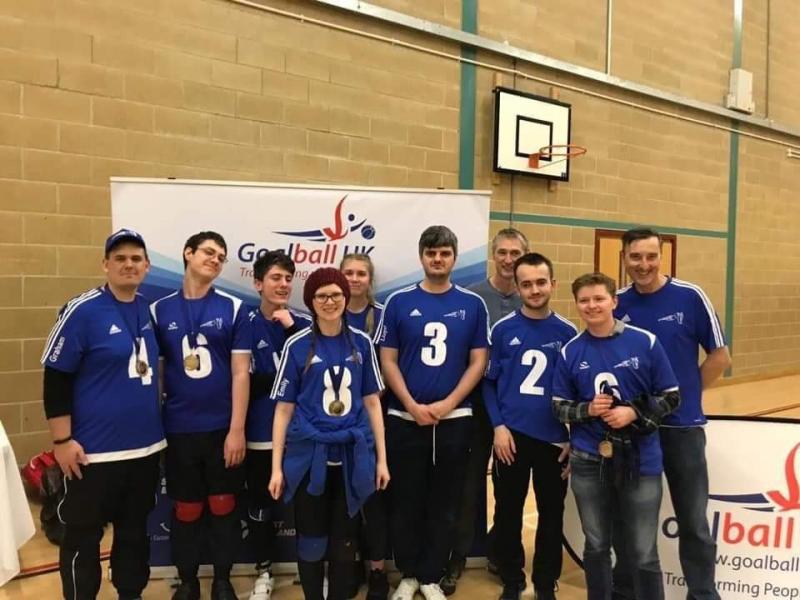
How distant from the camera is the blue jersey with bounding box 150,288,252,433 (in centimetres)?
262

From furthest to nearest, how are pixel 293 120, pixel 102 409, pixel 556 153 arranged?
pixel 556 153
pixel 293 120
pixel 102 409

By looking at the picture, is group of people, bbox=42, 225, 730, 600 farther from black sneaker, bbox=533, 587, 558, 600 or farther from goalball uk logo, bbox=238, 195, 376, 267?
goalball uk logo, bbox=238, 195, 376, 267

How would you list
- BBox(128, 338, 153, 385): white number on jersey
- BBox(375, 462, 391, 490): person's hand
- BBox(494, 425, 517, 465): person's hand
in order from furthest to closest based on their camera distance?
BBox(494, 425, 517, 465): person's hand < BBox(375, 462, 391, 490): person's hand < BBox(128, 338, 153, 385): white number on jersey

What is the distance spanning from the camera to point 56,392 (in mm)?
2330

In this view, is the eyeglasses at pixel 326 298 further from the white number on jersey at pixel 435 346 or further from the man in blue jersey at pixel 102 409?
the man in blue jersey at pixel 102 409

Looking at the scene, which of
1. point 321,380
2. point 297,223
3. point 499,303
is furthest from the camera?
point 297,223

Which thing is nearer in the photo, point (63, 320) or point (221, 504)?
point (63, 320)

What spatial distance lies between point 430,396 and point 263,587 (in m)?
1.15

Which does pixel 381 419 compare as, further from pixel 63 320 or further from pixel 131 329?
pixel 63 320

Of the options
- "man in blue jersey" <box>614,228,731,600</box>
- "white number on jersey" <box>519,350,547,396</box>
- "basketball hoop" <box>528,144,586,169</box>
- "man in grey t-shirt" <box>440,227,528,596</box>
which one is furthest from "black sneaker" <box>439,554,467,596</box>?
"basketball hoop" <box>528,144,586,169</box>

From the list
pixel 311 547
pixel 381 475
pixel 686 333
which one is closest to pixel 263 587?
pixel 311 547

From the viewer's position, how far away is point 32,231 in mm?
4270

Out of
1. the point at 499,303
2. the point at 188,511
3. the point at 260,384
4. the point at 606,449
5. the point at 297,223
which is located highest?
the point at 297,223

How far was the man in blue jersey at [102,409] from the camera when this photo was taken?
2.34 m
